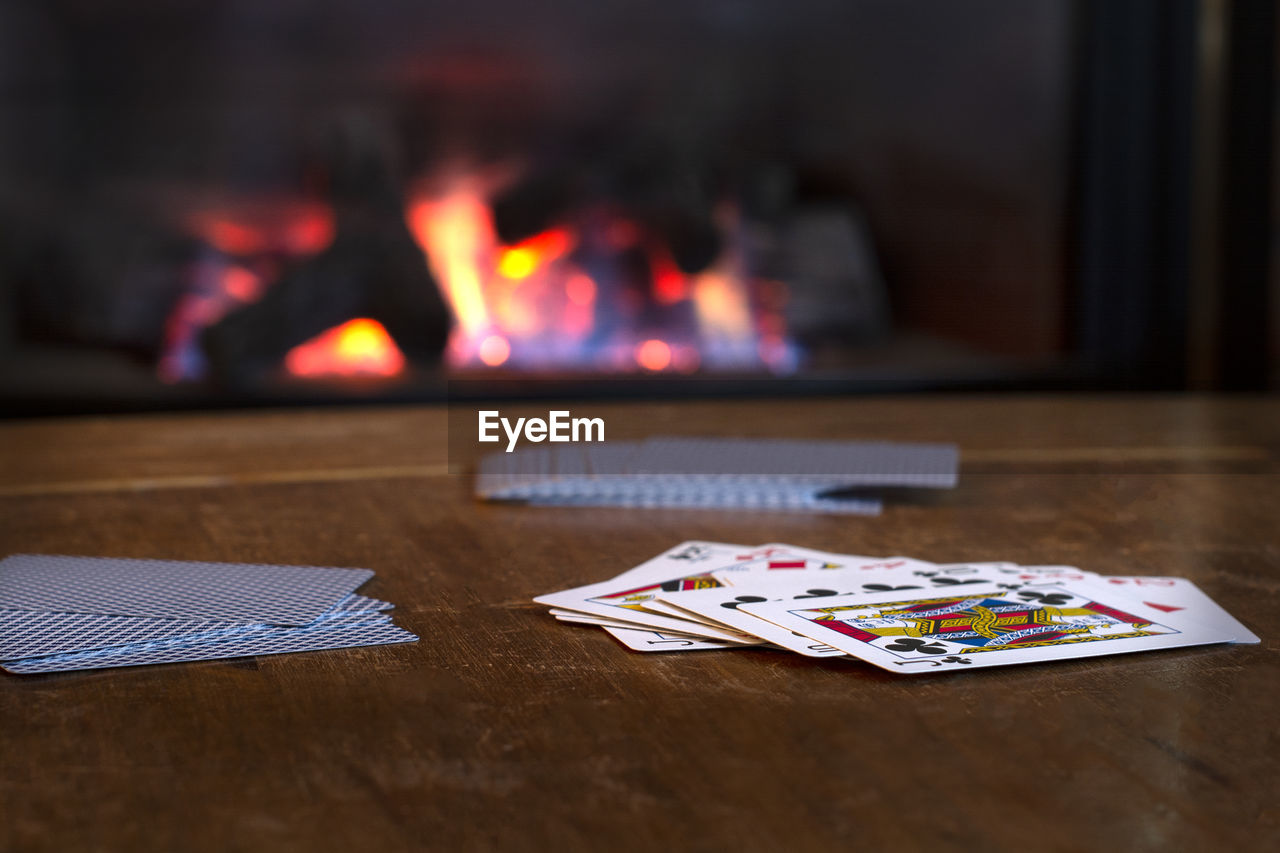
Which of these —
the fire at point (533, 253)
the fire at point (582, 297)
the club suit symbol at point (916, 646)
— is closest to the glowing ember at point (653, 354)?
the fire at point (582, 297)

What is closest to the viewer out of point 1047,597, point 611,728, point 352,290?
point 611,728

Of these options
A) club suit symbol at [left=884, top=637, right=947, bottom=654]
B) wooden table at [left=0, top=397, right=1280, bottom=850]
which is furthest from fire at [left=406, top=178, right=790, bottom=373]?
club suit symbol at [left=884, top=637, right=947, bottom=654]

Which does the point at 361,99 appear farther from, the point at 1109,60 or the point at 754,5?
the point at 1109,60

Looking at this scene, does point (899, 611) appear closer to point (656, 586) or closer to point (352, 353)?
point (656, 586)

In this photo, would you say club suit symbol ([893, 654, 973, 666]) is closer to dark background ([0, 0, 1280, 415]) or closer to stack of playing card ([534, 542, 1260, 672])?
stack of playing card ([534, 542, 1260, 672])

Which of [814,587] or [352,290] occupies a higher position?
[352,290]

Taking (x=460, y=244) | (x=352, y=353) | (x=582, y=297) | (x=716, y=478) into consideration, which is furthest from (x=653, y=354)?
(x=716, y=478)
